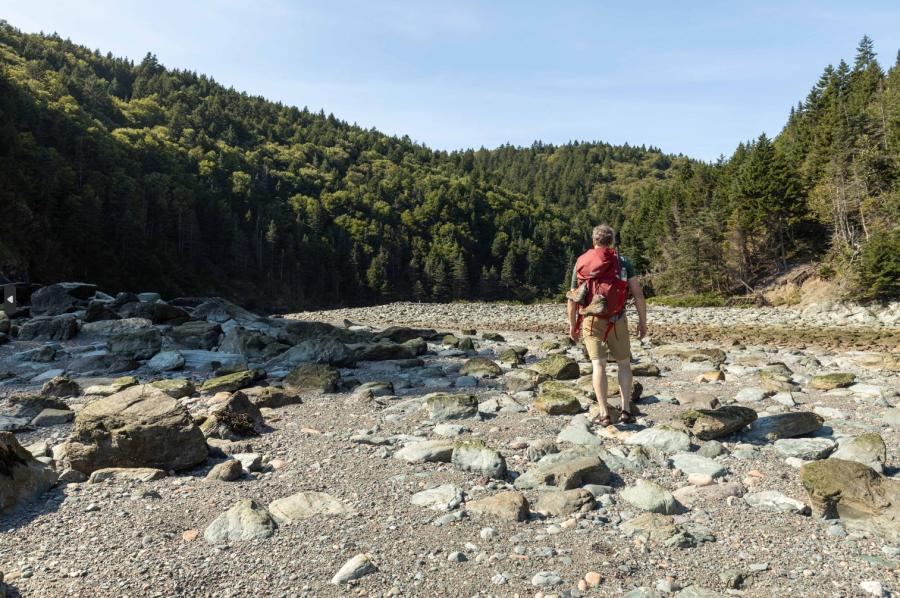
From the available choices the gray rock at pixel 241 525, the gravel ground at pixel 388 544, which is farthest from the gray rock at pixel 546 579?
the gray rock at pixel 241 525

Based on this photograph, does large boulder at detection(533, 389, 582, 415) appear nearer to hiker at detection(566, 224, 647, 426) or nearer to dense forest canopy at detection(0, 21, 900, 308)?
hiker at detection(566, 224, 647, 426)

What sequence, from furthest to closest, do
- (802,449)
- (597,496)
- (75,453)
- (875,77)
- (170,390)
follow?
(875,77), (170,390), (802,449), (75,453), (597,496)

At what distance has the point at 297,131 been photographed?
154250 mm

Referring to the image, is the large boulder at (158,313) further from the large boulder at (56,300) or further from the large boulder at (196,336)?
the large boulder at (196,336)

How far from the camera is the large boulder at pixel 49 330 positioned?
52.1 ft

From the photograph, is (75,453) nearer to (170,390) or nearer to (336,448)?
(336,448)

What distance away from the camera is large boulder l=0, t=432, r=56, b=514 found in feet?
15.4

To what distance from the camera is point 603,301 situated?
267 inches

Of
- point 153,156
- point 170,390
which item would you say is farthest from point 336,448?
point 153,156

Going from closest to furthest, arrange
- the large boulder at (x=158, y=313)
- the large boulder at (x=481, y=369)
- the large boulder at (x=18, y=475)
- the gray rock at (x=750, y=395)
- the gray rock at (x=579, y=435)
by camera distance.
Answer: the large boulder at (x=18, y=475) < the gray rock at (x=579, y=435) < the gray rock at (x=750, y=395) < the large boulder at (x=481, y=369) < the large boulder at (x=158, y=313)

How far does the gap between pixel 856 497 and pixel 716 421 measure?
2238 mm

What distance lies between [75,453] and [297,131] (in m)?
162

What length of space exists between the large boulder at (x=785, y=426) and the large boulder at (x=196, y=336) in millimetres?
14181

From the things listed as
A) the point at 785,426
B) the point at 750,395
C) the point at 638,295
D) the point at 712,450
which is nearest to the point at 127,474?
the point at 638,295
